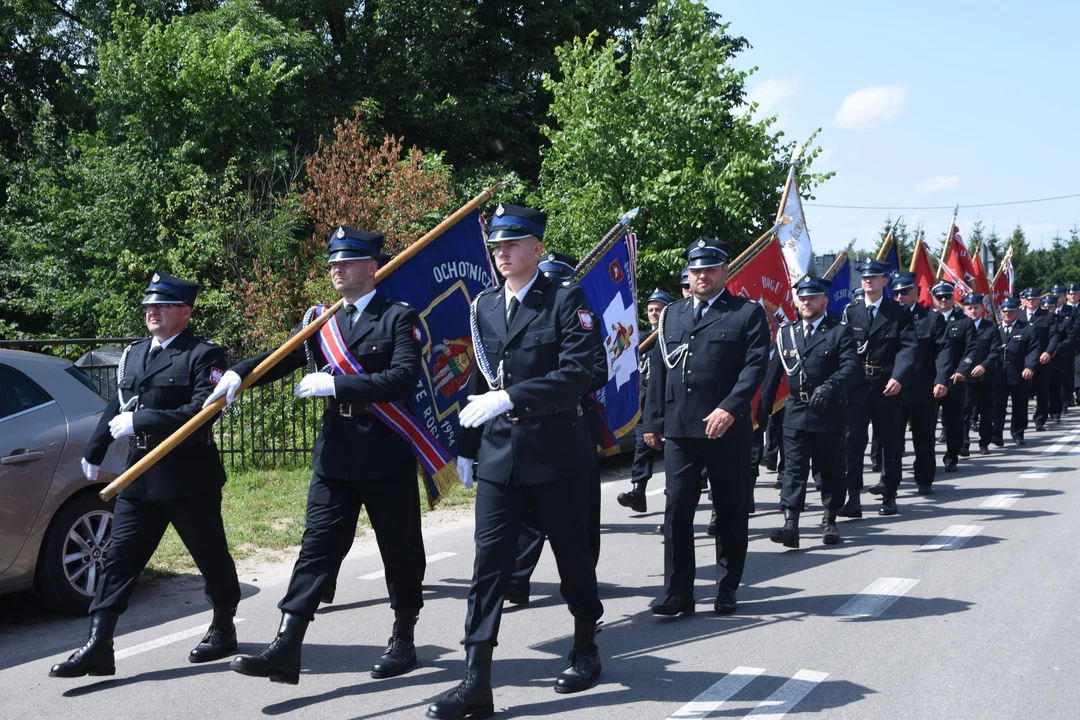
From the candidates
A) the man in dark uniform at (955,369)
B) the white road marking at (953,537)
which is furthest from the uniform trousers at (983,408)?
the white road marking at (953,537)

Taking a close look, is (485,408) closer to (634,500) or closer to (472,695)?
(472,695)

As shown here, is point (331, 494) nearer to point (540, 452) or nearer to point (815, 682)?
point (540, 452)

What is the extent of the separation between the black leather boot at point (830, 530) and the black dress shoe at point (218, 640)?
4499mm

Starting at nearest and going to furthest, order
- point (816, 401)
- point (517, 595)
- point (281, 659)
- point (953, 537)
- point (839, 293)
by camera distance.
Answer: point (281, 659)
point (517, 595)
point (816, 401)
point (953, 537)
point (839, 293)

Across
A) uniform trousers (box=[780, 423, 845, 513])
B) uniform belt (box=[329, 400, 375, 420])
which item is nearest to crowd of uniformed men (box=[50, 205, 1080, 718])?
uniform belt (box=[329, 400, 375, 420])

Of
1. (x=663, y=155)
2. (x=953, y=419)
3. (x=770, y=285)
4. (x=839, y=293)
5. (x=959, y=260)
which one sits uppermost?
(x=663, y=155)

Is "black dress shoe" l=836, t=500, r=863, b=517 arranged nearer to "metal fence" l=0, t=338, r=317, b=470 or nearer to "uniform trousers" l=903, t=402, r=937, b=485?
"uniform trousers" l=903, t=402, r=937, b=485

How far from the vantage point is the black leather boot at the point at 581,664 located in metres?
4.68

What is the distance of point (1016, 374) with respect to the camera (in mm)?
15008

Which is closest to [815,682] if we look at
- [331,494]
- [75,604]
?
[331,494]

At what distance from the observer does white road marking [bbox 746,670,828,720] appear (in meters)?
4.37

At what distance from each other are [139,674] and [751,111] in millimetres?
14161

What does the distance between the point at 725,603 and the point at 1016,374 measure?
1072 centimetres

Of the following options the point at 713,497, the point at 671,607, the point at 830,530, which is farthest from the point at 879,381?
the point at 671,607
